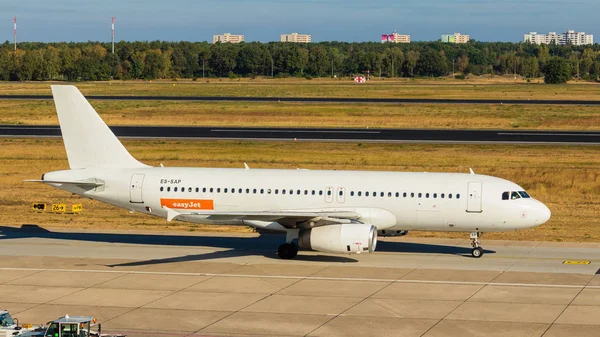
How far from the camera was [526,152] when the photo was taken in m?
74.4

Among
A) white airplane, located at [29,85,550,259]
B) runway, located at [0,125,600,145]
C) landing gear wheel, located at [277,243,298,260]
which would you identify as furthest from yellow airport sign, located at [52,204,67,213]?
runway, located at [0,125,600,145]

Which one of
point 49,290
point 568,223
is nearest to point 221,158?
point 568,223

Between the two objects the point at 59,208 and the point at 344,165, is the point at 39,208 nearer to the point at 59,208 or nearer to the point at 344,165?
the point at 59,208

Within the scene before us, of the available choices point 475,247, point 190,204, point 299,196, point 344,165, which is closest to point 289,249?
point 299,196

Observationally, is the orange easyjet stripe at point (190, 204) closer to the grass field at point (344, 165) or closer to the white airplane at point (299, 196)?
the white airplane at point (299, 196)

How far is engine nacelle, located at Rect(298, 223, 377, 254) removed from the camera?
36969 millimetres

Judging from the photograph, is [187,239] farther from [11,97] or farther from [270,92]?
[270,92]

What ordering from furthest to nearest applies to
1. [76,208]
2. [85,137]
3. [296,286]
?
[76,208], [85,137], [296,286]

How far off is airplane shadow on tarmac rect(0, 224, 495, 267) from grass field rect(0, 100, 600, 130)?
5239cm

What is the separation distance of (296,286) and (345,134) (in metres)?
53.7

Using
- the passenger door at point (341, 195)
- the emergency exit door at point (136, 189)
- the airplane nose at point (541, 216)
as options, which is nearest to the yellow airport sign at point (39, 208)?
the emergency exit door at point (136, 189)

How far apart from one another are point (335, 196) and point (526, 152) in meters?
38.4

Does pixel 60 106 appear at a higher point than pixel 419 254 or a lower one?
higher

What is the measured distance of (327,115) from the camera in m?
109
